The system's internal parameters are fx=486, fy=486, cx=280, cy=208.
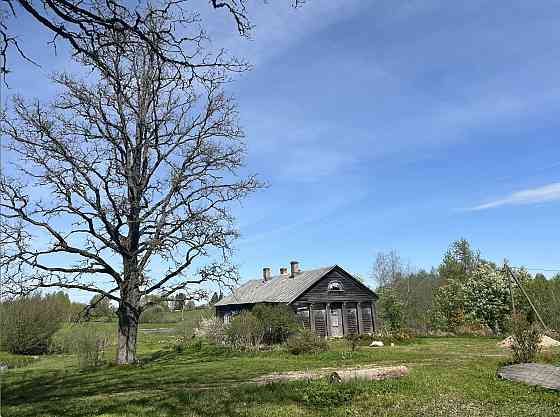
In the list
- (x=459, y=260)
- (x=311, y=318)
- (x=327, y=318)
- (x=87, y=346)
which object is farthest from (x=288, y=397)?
(x=459, y=260)

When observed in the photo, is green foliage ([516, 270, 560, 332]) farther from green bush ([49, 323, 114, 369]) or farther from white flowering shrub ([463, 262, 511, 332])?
green bush ([49, 323, 114, 369])

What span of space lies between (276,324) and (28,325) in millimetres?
19846

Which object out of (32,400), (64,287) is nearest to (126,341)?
(64,287)

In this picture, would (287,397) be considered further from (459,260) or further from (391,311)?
(459,260)

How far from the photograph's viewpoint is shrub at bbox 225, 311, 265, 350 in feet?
88.4

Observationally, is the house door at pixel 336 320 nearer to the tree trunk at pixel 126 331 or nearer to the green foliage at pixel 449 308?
the green foliage at pixel 449 308

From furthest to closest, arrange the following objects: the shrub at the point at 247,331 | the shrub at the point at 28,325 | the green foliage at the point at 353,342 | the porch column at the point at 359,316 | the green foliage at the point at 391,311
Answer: the green foliage at the point at 391,311, the porch column at the point at 359,316, the shrub at the point at 28,325, the shrub at the point at 247,331, the green foliage at the point at 353,342

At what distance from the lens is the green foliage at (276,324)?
27.5 m

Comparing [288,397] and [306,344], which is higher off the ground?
[306,344]

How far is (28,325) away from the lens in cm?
3541

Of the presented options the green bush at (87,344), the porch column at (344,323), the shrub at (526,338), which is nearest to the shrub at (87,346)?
the green bush at (87,344)

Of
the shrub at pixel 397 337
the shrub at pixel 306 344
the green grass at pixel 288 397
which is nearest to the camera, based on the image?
the green grass at pixel 288 397

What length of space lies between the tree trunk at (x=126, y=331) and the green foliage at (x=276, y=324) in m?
8.17

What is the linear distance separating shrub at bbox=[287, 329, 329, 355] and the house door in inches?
554
